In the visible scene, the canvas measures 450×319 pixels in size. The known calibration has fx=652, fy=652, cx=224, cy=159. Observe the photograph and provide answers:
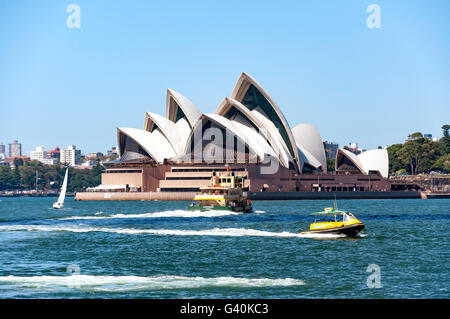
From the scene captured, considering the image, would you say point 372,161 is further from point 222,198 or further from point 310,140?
point 222,198

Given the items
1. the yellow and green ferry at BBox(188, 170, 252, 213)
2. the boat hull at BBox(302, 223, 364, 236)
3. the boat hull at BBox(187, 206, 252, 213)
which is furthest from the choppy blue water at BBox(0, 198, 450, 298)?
the yellow and green ferry at BBox(188, 170, 252, 213)

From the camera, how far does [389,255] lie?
33500mm

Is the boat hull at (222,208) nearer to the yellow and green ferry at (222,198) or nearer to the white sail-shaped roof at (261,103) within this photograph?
the yellow and green ferry at (222,198)

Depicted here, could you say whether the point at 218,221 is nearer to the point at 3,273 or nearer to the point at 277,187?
the point at 3,273

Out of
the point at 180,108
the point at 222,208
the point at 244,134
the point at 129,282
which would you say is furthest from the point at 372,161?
the point at 129,282

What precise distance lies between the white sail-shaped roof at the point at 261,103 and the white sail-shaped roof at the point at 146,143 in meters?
19.2

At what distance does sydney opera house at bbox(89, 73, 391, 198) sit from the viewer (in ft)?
438

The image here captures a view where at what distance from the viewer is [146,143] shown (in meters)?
140

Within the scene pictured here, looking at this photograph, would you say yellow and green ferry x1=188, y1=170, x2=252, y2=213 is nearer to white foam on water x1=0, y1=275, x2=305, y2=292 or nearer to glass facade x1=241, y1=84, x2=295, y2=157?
white foam on water x1=0, y1=275, x2=305, y2=292

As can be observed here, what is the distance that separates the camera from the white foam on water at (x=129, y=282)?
23.7m

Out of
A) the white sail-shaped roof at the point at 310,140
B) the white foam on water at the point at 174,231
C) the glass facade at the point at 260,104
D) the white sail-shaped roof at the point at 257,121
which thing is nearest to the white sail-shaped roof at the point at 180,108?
the white sail-shaped roof at the point at 257,121

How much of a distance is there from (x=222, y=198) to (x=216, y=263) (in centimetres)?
4253
